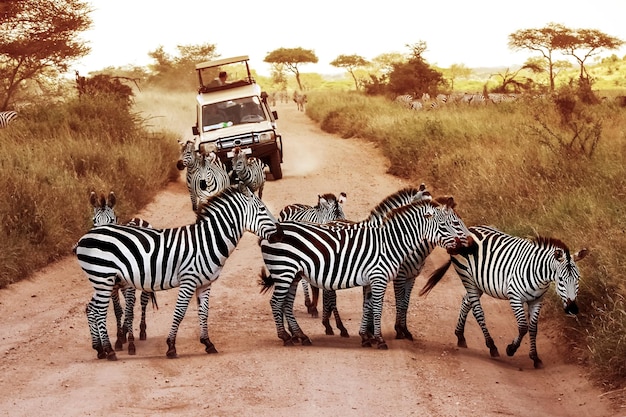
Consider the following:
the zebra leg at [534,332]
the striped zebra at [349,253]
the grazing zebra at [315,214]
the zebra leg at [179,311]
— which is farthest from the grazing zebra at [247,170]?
the zebra leg at [534,332]

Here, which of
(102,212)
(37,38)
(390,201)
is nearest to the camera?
(102,212)

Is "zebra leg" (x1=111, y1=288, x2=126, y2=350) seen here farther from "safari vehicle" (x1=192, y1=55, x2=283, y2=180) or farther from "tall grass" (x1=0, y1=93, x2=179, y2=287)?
"safari vehicle" (x1=192, y1=55, x2=283, y2=180)

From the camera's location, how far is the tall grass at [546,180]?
8.34 metres

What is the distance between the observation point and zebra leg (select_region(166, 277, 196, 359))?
7.96m

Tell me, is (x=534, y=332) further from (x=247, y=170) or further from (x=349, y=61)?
(x=349, y=61)

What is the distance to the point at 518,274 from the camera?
836cm

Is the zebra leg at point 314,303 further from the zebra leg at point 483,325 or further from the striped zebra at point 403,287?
the zebra leg at point 483,325

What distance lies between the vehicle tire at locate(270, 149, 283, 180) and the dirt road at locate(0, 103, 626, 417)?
794 cm

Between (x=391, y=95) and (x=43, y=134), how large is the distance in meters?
22.0

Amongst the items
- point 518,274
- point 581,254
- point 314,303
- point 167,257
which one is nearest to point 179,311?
point 167,257

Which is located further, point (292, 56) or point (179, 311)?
point (292, 56)

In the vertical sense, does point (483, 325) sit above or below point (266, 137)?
above

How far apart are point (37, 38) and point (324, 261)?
63.7 feet

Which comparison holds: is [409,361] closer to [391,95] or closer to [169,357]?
[169,357]
